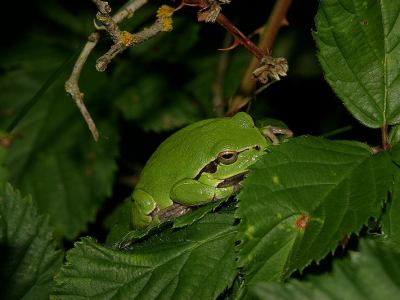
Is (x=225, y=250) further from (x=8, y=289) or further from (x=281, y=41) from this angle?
(x=281, y=41)

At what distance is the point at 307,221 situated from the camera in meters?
1.93

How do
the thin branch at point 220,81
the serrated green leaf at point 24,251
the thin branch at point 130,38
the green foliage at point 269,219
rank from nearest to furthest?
the green foliage at point 269,219 → the thin branch at point 130,38 → the serrated green leaf at point 24,251 → the thin branch at point 220,81

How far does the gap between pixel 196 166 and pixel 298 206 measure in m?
0.93

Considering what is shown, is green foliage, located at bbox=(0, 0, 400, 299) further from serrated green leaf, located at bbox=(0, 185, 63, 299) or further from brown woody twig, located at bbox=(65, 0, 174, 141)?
brown woody twig, located at bbox=(65, 0, 174, 141)

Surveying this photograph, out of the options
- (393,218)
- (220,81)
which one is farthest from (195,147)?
(220,81)

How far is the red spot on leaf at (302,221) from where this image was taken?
193cm

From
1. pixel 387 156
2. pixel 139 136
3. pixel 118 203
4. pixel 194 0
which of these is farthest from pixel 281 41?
pixel 387 156

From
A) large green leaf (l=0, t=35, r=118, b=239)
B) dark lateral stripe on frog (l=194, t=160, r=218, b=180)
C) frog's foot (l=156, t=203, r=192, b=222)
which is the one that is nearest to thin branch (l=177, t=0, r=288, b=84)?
dark lateral stripe on frog (l=194, t=160, r=218, b=180)

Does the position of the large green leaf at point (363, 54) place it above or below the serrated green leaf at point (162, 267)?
above

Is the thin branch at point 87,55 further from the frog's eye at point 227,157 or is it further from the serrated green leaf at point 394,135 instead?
the serrated green leaf at point 394,135

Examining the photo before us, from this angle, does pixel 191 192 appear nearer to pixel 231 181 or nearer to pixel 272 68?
pixel 231 181

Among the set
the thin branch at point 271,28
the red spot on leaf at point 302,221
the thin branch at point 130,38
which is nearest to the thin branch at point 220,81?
the thin branch at point 271,28

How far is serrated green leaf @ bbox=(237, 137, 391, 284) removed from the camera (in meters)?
1.89

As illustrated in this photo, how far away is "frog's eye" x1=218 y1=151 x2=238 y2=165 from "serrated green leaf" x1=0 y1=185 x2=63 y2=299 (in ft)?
2.60
